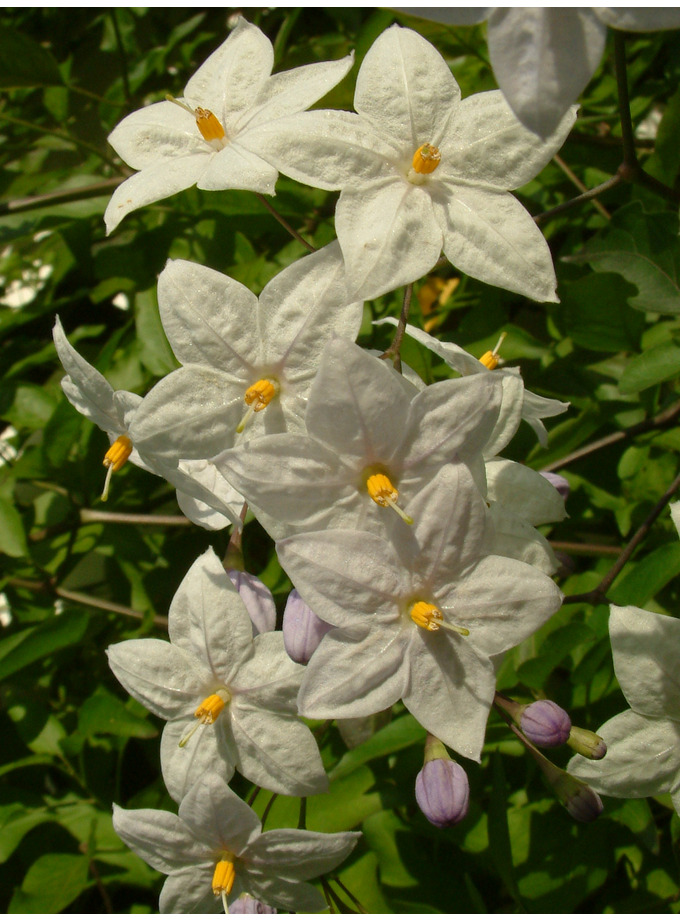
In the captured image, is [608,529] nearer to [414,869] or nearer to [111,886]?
[414,869]

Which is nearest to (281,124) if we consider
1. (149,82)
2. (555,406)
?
(555,406)

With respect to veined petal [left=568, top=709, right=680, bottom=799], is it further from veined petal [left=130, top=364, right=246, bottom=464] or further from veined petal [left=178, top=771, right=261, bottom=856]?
veined petal [left=130, top=364, right=246, bottom=464]

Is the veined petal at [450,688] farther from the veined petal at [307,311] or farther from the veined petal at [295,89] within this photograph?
the veined petal at [295,89]

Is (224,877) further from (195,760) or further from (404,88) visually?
(404,88)

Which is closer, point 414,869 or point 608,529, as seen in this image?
point 414,869

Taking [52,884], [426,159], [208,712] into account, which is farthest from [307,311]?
[52,884]

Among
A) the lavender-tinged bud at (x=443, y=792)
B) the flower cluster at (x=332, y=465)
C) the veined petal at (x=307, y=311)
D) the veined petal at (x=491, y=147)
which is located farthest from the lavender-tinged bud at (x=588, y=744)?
the veined petal at (x=491, y=147)
